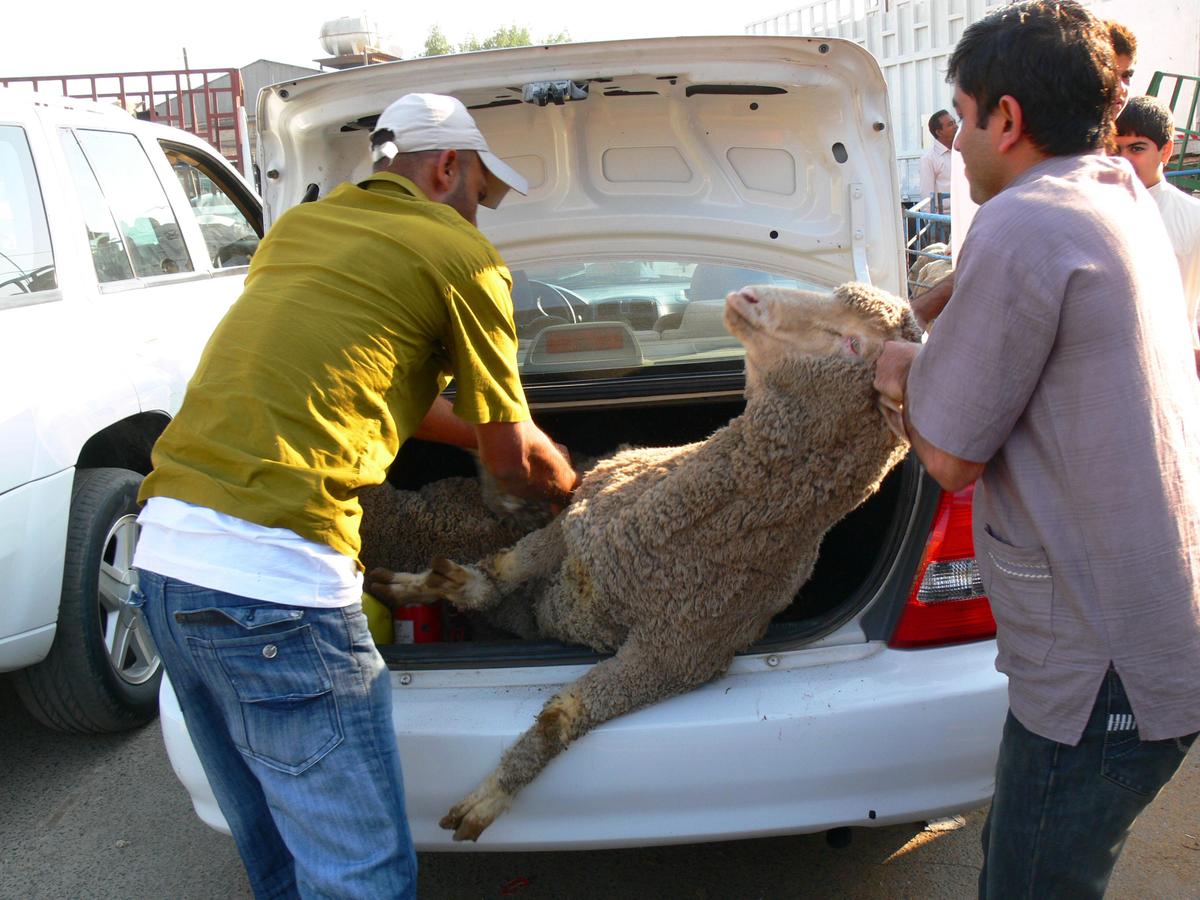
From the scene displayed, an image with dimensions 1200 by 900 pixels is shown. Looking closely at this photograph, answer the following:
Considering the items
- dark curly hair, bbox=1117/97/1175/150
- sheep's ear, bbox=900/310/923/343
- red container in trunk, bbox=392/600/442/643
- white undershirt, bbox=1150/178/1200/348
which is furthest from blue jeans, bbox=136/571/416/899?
dark curly hair, bbox=1117/97/1175/150

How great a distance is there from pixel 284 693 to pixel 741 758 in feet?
2.95

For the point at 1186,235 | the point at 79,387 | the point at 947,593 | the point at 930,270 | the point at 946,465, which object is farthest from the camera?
A: the point at 930,270

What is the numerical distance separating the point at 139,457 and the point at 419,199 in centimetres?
244

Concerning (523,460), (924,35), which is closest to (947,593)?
(523,460)

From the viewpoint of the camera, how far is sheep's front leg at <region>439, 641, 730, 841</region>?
2049mm

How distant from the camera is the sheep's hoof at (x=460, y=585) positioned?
254 centimetres

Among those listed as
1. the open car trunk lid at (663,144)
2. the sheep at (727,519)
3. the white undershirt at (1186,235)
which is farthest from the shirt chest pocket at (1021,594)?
the white undershirt at (1186,235)

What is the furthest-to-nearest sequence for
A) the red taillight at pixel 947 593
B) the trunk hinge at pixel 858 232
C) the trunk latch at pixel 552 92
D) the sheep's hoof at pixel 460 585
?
the trunk hinge at pixel 858 232
the trunk latch at pixel 552 92
the sheep's hoof at pixel 460 585
the red taillight at pixel 947 593

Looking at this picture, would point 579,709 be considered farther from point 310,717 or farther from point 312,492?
point 312,492

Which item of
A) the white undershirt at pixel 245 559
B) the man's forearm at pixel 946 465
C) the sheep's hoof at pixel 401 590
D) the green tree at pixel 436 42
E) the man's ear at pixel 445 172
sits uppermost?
the green tree at pixel 436 42

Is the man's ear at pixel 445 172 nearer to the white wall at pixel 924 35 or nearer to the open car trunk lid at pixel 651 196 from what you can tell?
the open car trunk lid at pixel 651 196

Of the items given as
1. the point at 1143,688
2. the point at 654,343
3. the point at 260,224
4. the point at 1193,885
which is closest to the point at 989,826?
the point at 1143,688

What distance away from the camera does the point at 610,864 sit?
274 centimetres

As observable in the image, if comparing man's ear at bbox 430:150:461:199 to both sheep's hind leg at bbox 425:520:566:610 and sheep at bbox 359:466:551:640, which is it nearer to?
sheep's hind leg at bbox 425:520:566:610
